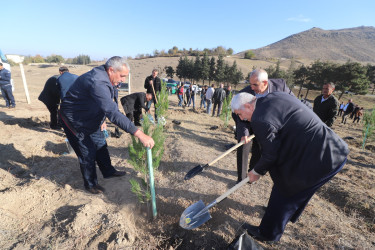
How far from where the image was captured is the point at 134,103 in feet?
21.4

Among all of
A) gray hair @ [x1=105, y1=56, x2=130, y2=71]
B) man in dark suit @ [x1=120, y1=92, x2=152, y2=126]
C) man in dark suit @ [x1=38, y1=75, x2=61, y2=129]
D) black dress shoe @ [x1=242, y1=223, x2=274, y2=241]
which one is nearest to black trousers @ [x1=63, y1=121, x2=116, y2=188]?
A: gray hair @ [x1=105, y1=56, x2=130, y2=71]

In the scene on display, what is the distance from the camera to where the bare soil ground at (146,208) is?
2.36m

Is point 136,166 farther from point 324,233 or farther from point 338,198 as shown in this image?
point 338,198

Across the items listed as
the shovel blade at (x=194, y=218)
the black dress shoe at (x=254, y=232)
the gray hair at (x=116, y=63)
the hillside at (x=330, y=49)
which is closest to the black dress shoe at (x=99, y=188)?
the shovel blade at (x=194, y=218)

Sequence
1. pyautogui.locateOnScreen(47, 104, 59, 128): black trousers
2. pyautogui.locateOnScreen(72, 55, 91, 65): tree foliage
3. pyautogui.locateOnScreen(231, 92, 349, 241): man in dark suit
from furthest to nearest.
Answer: pyautogui.locateOnScreen(72, 55, 91, 65): tree foliage → pyautogui.locateOnScreen(47, 104, 59, 128): black trousers → pyautogui.locateOnScreen(231, 92, 349, 241): man in dark suit

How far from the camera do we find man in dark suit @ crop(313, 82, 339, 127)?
14.3ft

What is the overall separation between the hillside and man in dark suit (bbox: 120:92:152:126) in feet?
320

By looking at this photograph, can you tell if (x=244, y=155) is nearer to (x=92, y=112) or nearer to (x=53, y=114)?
(x=92, y=112)

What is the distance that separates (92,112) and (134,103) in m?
3.77

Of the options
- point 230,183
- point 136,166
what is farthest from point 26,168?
point 230,183

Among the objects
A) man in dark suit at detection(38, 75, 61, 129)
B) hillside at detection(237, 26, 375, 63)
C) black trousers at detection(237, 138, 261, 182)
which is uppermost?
hillside at detection(237, 26, 375, 63)

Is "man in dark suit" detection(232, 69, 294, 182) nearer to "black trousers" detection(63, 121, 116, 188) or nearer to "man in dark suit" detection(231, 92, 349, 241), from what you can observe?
"man in dark suit" detection(231, 92, 349, 241)

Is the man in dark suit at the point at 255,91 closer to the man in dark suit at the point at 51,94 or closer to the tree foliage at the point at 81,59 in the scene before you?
the man in dark suit at the point at 51,94

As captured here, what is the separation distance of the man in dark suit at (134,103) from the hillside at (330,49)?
9767 centimetres
